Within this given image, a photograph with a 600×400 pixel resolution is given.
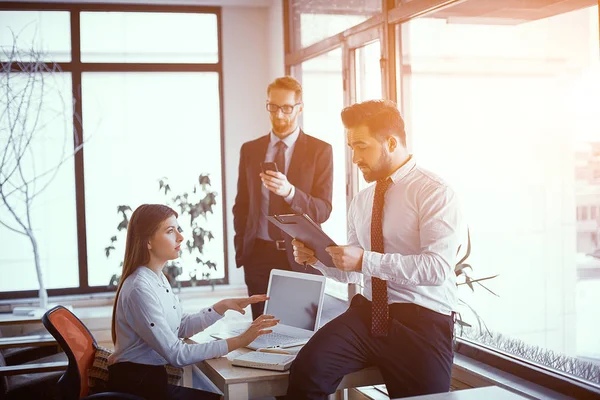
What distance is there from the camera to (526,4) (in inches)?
126

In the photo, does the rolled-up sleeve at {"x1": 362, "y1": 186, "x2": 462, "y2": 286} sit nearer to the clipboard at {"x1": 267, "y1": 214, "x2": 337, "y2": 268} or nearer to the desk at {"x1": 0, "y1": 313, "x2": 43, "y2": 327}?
the clipboard at {"x1": 267, "y1": 214, "x2": 337, "y2": 268}

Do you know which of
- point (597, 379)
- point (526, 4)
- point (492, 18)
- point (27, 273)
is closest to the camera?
point (597, 379)

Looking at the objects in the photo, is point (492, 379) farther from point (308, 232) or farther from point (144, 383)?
point (144, 383)

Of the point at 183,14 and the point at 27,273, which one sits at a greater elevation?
the point at 183,14

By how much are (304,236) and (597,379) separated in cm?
130

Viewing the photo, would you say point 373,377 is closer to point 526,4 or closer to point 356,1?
point 526,4

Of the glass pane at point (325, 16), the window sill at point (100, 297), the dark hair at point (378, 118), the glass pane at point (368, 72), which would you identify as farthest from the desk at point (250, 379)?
the window sill at point (100, 297)

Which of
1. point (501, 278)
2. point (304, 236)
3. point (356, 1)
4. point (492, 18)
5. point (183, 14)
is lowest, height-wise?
point (501, 278)

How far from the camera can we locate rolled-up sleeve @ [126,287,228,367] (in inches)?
105

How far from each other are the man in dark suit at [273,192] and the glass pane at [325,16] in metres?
1.09

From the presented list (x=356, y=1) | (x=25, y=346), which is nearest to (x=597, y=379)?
(x=356, y=1)

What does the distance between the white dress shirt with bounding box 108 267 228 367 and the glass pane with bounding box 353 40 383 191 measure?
2.14 metres

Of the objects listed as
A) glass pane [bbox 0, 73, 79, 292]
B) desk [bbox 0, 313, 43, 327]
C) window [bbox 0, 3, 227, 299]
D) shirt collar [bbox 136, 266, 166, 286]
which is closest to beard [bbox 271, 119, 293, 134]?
shirt collar [bbox 136, 266, 166, 286]

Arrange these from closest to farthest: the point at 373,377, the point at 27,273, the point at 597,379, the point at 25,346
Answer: the point at 373,377
the point at 597,379
the point at 25,346
the point at 27,273
